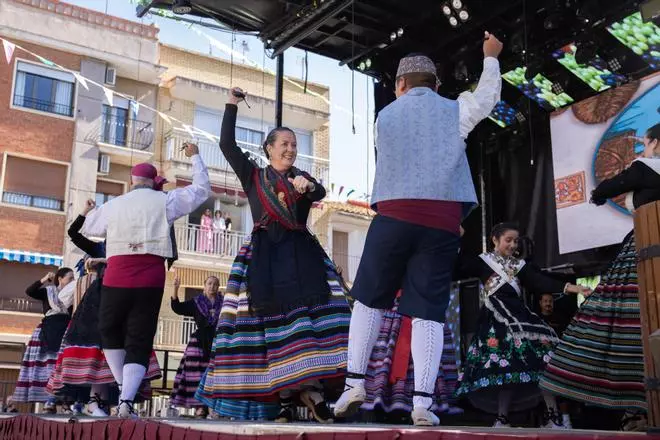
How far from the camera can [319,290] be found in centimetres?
416

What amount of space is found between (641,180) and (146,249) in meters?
2.71

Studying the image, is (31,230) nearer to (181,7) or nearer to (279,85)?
(279,85)

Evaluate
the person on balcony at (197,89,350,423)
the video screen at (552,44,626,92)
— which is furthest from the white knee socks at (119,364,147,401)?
the video screen at (552,44,626,92)

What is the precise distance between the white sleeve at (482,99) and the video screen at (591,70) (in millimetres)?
4714

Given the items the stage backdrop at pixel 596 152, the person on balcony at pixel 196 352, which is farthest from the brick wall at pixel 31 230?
the stage backdrop at pixel 596 152

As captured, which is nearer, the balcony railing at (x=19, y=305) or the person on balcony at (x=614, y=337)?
the person on balcony at (x=614, y=337)

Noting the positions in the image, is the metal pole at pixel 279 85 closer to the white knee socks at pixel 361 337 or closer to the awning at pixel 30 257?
the white knee socks at pixel 361 337

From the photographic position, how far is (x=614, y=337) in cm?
394

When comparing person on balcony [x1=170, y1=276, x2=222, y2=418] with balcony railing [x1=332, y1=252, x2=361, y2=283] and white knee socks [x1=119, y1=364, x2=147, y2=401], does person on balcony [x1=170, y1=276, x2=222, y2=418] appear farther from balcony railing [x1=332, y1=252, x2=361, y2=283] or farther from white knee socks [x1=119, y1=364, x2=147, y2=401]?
balcony railing [x1=332, y1=252, x2=361, y2=283]

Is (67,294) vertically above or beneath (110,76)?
beneath

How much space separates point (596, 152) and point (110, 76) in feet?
49.8

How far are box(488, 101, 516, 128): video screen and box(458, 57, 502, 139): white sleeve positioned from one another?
5.42 metres

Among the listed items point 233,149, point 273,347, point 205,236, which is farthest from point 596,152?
point 205,236

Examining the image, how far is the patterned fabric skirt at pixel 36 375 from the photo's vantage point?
24.3 feet
